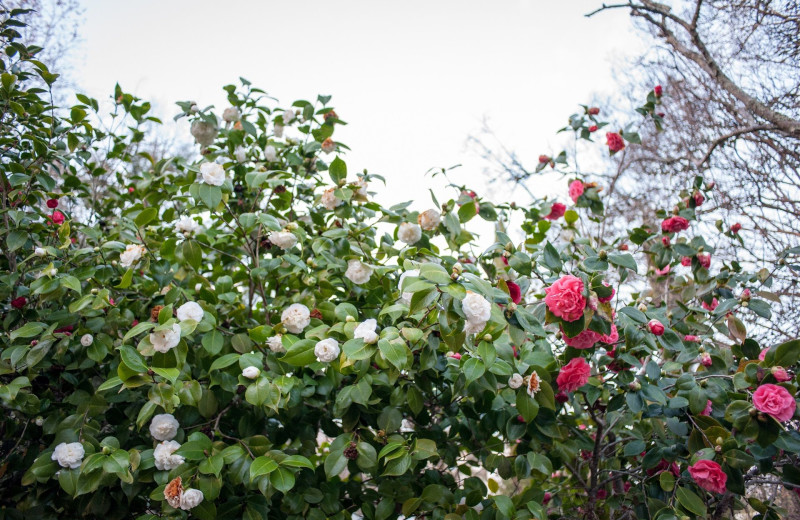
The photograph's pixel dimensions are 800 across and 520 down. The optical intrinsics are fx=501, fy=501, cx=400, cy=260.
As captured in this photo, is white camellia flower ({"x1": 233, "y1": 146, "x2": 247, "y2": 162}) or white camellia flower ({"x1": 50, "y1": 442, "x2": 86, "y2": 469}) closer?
white camellia flower ({"x1": 50, "y1": 442, "x2": 86, "y2": 469})

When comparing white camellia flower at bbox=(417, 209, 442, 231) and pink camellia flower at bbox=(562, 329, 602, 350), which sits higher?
white camellia flower at bbox=(417, 209, 442, 231)

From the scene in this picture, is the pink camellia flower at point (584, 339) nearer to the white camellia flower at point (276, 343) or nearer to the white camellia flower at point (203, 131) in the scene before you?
the white camellia flower at point (276, 343)

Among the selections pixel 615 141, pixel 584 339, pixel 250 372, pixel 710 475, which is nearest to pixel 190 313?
pixel 250 372

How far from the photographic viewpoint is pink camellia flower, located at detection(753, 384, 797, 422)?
997 millimetres

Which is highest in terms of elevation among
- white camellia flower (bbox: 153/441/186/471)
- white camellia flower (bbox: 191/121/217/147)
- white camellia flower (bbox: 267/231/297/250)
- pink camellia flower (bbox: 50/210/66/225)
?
white camellia flower (bbox: 191/121/217/147)

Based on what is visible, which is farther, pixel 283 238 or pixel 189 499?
pixel 283 238

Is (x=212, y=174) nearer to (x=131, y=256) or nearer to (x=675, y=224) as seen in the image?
(x=131, y=256)

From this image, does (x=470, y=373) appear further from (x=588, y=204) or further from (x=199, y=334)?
(x=588, y=204)

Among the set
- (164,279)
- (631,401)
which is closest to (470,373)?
(631,401)

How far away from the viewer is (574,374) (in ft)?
4.01

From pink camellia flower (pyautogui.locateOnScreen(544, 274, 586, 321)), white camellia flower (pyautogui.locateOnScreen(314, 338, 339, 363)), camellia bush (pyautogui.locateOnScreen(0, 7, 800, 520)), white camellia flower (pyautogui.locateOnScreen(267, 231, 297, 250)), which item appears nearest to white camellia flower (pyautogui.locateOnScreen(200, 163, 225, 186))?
camellia bush (pyautogui.locateOnScreen(0, 7, 800, 520))

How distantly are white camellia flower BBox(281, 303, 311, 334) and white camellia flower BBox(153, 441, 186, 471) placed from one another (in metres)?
0.37

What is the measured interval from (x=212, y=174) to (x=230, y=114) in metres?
0.56

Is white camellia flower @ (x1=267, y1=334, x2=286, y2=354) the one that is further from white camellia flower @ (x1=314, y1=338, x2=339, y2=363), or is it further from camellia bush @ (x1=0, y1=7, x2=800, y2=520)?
white camellia flower @ (x1=314, y1=338, x2=339, y2=363)
